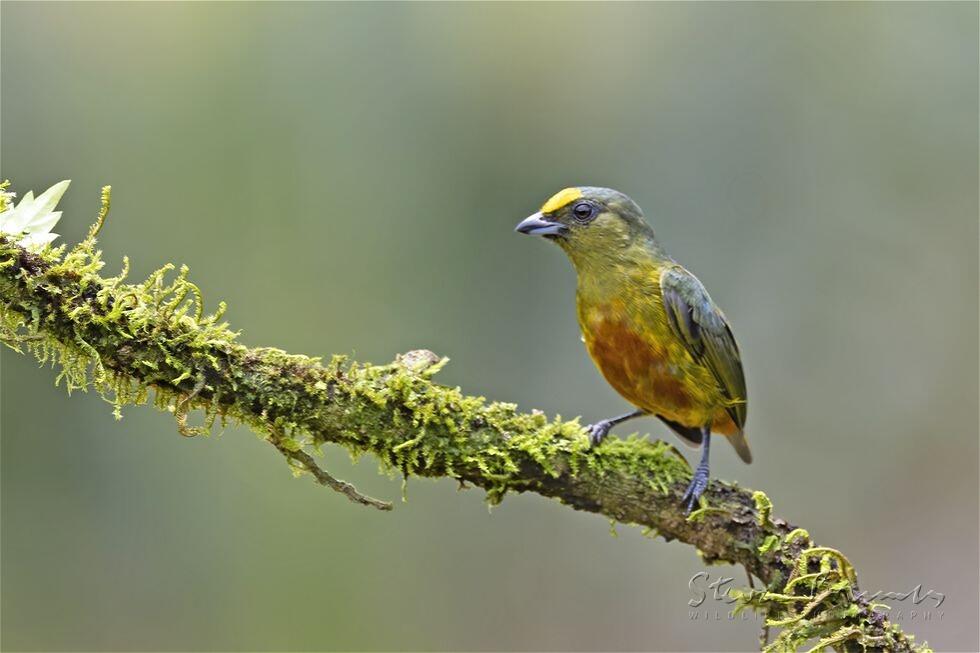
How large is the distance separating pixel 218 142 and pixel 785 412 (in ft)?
14.3

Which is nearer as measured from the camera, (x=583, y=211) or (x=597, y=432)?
(x=597, y=432)

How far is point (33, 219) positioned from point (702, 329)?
2.16 metres

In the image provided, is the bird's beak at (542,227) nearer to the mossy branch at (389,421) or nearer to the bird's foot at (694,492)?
the mossy branch at (389,421)

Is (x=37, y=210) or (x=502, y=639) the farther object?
(x=502, y=639)

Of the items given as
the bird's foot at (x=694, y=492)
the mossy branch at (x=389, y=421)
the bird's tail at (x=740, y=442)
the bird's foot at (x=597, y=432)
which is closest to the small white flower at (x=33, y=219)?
the mossy branch at (x=389, y=421)

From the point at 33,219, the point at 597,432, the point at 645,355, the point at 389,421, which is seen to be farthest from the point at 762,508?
the point at 33,219

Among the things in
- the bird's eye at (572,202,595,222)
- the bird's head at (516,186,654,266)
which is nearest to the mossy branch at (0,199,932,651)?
the bird's head at (516,186,654,266)

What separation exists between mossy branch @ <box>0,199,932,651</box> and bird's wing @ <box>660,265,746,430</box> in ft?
1.44

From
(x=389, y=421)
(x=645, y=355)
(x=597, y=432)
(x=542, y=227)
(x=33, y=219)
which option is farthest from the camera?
(x=542, y=227)

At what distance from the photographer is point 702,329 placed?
3.24 metres

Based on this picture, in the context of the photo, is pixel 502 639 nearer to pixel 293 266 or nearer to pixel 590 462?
pixel 293 266

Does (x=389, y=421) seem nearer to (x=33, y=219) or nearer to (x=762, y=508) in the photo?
(x=33, y=219)

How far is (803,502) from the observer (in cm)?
641

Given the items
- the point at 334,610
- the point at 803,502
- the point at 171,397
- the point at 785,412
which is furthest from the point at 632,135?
the point at 171,397
